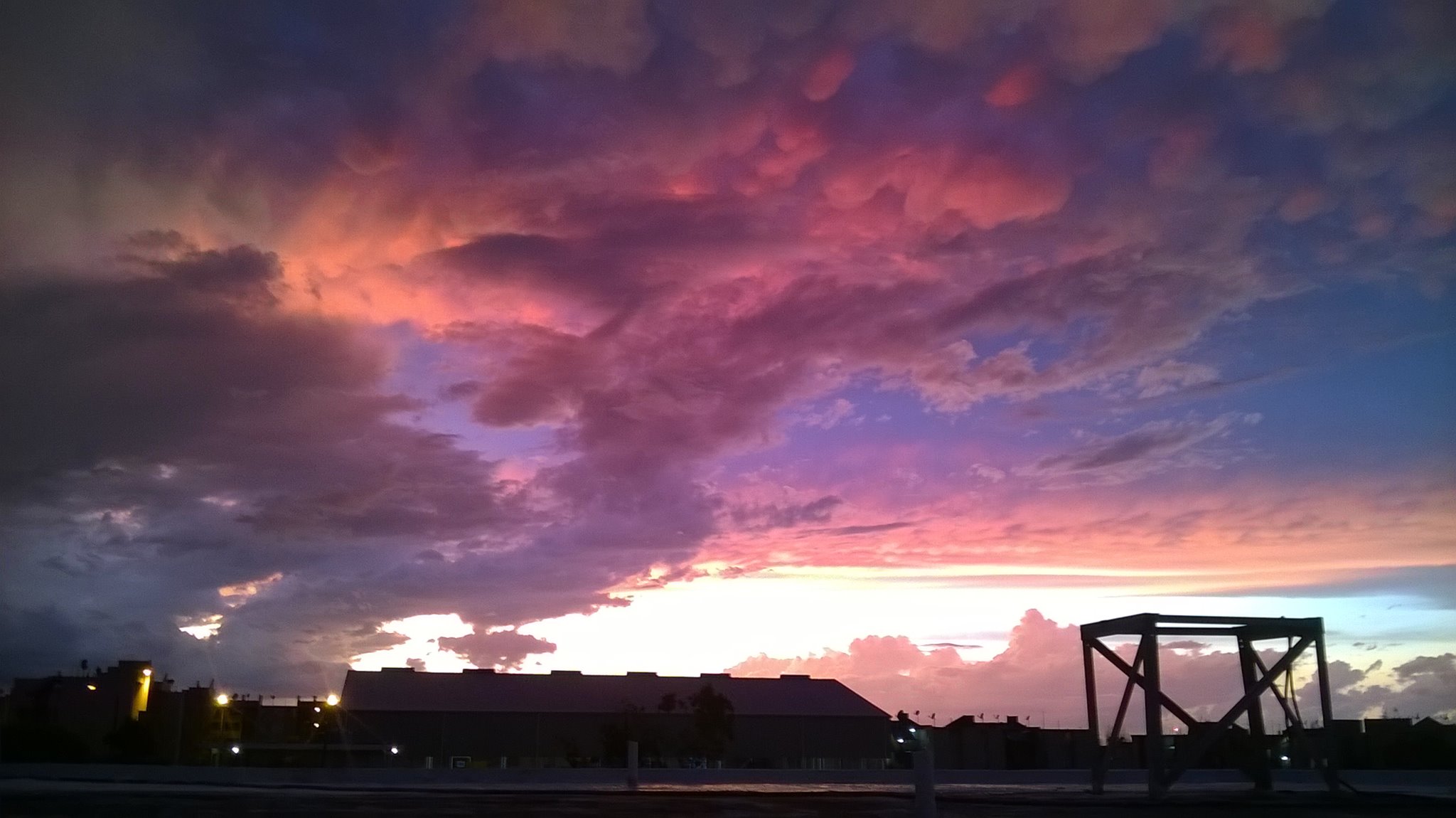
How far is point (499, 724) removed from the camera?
63.4 metres

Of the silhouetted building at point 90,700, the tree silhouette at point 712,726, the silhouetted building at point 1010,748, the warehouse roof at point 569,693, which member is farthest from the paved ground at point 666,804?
the silhouetted building at point 90,700

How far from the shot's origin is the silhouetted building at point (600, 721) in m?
60.5

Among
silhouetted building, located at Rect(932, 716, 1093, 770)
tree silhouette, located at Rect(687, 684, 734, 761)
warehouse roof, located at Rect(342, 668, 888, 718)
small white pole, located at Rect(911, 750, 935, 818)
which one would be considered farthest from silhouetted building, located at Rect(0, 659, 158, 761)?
small white pole, located at Rect(911, 750, 935, 818)

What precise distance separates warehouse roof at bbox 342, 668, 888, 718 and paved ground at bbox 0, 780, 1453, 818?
3984 centimetres

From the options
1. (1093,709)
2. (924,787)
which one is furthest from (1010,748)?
(924,787)

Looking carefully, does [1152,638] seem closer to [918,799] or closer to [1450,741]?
[918,799]

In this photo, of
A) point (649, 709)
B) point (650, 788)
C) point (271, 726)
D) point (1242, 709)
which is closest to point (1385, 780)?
point (1242, 709)

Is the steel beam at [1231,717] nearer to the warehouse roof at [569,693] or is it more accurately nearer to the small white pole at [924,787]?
the small white pole at [924,787]

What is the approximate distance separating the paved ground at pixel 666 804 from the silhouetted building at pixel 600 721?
1302 inches

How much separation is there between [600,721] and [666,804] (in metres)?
46.3

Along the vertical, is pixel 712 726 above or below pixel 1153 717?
below

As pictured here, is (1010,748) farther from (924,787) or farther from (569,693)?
(924,787)

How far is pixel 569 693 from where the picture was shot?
67.5 metres

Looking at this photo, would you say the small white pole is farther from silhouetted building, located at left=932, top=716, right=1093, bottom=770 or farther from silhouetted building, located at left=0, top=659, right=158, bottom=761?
silhouetted building, located at left=0, top=659, right=158, bottom=761
